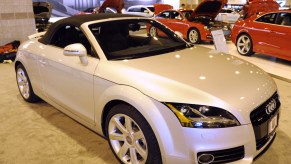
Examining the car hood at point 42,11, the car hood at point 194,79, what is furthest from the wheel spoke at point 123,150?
the car hood at point 42,11

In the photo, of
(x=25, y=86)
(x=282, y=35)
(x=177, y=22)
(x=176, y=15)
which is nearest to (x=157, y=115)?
(x=25, y=86)

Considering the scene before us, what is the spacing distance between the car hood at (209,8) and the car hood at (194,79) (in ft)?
18.0

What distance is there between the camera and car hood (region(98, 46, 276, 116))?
6.24ft

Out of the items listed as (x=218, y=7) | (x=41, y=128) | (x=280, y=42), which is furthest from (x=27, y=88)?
(x=218, y=7)

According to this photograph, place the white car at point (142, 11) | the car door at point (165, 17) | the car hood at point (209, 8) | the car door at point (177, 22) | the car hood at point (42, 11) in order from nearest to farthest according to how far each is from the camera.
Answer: the car hood at point (209, 8), the car door at point (177, 22), the car door at point (165, 17), the car hood at point (42, 11), the white car at point (142, 11)

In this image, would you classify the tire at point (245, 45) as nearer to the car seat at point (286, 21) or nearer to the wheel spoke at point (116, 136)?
the car seat at point (286, 21)

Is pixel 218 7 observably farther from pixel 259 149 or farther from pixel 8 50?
pixel 259 149

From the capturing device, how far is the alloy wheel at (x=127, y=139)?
213 cm

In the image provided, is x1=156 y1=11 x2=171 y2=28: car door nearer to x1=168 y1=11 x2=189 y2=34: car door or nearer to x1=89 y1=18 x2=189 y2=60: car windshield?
x1=168 y1=11 x2=189 y2=34: car door

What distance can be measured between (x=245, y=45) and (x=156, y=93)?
5.56m

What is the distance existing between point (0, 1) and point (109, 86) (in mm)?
6364

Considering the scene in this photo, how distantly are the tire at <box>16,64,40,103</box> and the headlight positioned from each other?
2.57m

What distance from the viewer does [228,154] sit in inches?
73.2

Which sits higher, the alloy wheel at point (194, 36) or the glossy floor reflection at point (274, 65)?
the alloy wheel at point (194, 36)
